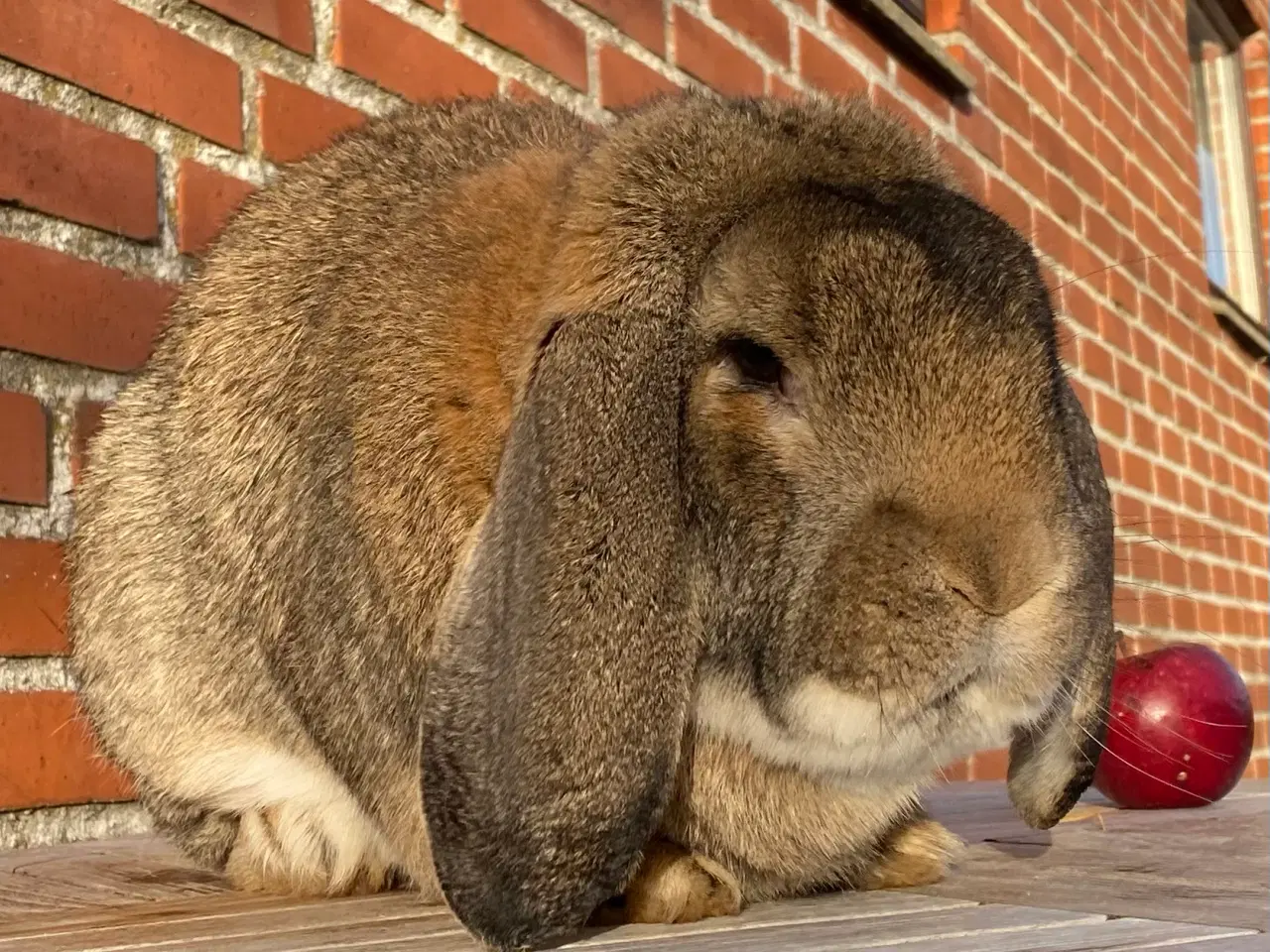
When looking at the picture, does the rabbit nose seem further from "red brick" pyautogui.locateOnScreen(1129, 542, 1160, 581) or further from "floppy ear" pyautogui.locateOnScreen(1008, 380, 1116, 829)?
"red brick" pyautogui.locateOnScreen(1129, 542, 1160, 581)

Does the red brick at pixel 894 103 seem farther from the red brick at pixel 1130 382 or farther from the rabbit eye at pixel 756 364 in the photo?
the rabbit eye at pixel 756 364

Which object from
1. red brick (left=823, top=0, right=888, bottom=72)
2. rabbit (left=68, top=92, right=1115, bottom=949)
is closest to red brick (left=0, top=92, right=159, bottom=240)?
rabbit (left=68, top=92, right=1115, bottom=949)

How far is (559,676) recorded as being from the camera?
1.28 metres

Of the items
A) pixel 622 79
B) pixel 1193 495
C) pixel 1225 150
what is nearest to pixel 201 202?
pixel 622 79

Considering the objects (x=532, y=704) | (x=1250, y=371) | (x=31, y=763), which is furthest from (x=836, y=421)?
(x=1250, y=371)

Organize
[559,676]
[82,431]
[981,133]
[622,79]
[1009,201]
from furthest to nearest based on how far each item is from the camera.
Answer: [1009,201], [981,133], [622,79], [82,431], [559,676]

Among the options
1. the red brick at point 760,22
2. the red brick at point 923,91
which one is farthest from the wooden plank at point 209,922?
the red brick at point 923,91

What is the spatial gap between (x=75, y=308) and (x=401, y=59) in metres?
0.82

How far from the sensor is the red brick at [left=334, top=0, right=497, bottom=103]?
99.4 inches

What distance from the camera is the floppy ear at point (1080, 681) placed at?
4.84 feet

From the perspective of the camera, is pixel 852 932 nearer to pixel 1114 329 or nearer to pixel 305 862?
pixel 305 862

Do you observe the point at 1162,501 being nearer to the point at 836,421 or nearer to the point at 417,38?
the point at 417,38

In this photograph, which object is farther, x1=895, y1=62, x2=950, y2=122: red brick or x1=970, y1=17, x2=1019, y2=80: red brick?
x1=970, y1=17, x2=1019, y2=80: red brick

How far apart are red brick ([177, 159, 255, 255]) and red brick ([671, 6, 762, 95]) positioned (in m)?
1.27
